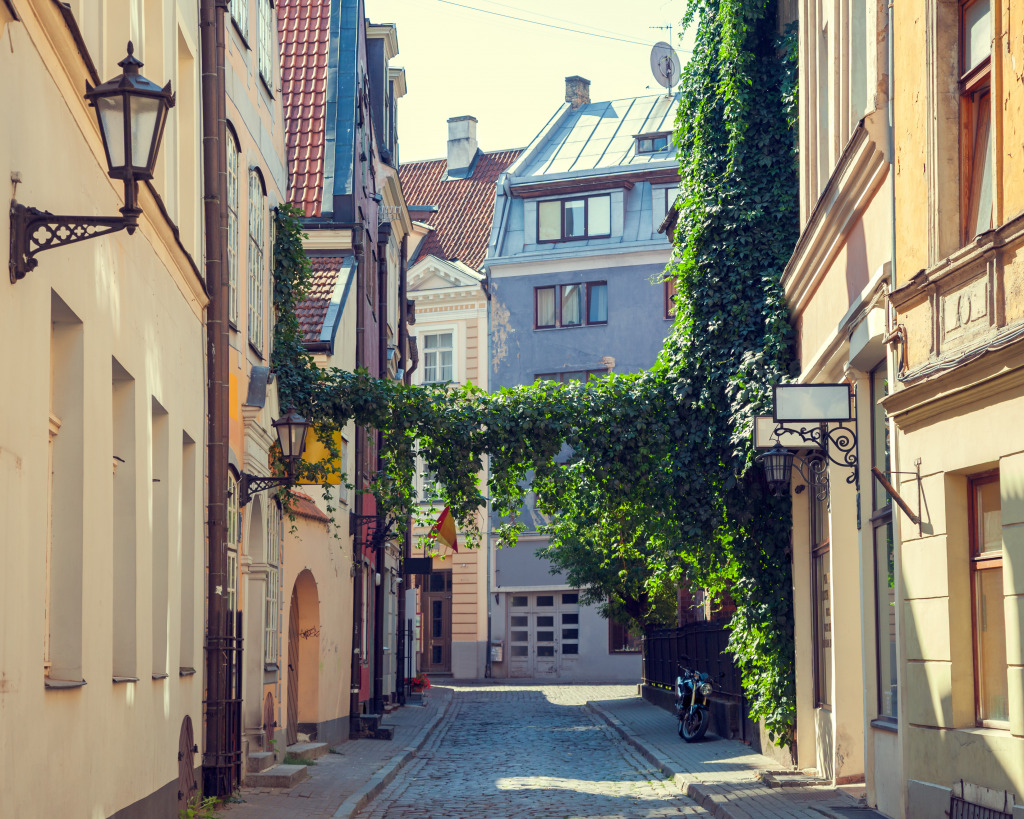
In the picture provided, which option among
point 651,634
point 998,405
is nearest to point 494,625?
point 651,634

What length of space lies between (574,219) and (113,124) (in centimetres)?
3657

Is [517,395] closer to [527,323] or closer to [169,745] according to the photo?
[169,745]

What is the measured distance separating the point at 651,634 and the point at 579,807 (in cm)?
1626

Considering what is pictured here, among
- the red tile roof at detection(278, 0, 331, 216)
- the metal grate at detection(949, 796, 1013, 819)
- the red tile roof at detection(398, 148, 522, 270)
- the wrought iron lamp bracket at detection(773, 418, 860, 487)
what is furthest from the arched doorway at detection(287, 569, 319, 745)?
the red tile roof at detection(398, 148, 522, 270)

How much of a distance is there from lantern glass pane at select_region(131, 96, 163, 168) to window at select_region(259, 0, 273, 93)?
10398mm

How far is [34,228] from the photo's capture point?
617 cm

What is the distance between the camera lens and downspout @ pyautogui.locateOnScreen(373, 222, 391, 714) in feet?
78.4

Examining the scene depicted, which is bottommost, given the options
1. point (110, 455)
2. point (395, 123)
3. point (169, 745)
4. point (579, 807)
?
point (579, 807)

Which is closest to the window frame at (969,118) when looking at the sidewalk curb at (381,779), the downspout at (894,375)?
the downspout at (894,375)

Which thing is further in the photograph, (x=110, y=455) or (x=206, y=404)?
(x=206, y=404)

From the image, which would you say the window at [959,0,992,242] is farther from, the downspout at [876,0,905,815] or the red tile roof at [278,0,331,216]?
the red tile roof at [278,0,331,216]

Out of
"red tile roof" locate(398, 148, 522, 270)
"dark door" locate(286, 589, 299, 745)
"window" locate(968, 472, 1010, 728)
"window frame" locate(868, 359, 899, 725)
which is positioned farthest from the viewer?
"red tile roof" locate(398, 148, 522, 270)

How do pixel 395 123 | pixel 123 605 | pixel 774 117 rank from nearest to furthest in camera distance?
pixel 123 605 < pixel 774 117 < pixel 395 123

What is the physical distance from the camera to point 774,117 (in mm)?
16203
